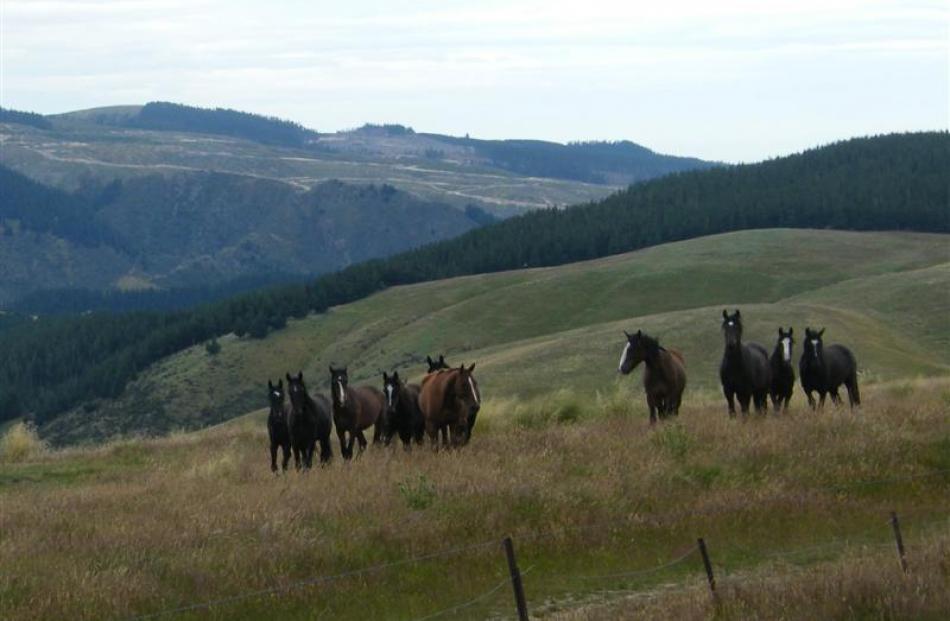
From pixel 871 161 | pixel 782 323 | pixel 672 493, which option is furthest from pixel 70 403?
pixel 672 493

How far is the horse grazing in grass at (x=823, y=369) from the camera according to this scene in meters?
27.8

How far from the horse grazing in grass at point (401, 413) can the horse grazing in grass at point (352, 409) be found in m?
0.60

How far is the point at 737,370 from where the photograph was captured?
2600cm

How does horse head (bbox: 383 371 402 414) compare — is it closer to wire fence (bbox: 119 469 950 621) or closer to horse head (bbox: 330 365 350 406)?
horse head (bbox: 330 365 350 406)

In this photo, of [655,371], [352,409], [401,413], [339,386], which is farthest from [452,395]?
[655,371]

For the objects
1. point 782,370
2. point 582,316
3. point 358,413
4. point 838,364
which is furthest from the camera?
point 582,316

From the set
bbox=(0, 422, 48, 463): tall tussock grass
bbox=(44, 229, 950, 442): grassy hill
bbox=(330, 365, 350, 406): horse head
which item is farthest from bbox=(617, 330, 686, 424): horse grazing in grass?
bbox=(44, 229, 950, 442): grassy hill

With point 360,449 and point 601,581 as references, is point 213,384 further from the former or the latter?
point 601,581

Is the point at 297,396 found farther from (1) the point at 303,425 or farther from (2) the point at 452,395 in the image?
(2) the point at 452,395

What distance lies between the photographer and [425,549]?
54.6ft

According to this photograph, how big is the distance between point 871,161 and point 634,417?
585 feet

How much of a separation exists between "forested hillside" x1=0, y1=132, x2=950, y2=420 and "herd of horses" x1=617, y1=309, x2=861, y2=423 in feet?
400

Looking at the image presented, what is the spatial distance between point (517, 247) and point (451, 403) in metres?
155

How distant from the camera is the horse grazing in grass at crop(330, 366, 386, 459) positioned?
2480cm
